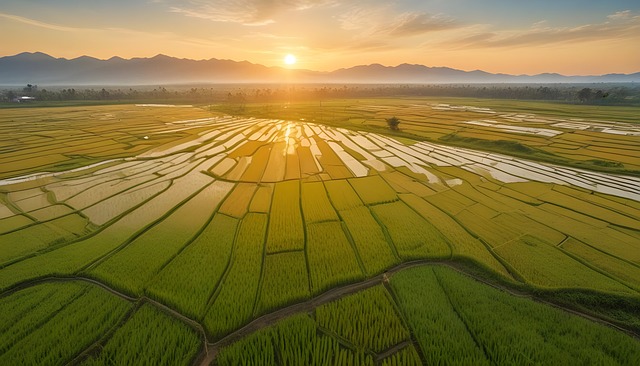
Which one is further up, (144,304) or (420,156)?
(420,156)

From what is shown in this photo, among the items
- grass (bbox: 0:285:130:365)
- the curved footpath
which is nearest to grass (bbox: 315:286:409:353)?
the curved footpath

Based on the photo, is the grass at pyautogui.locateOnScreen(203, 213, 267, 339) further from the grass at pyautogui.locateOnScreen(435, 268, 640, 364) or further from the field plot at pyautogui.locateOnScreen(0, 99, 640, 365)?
the grass at pyautogui.locateOnScreen(435, 268, 640, 364)

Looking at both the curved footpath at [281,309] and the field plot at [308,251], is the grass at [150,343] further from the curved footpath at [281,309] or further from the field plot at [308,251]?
the curved footpath at [281,309]

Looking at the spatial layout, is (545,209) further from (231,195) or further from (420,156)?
(231,195)

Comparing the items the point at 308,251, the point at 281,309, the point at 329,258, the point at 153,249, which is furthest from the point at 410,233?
the point at 153,249

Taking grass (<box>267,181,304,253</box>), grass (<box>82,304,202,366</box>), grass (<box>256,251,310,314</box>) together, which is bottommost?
grass (<box>82,304,202,366</box>)

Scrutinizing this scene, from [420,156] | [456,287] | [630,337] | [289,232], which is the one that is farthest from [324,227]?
[420,156]

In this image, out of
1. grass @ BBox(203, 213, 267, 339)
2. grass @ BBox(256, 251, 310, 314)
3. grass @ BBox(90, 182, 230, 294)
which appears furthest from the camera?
grass @ BBox(90, 182, 230, 294)
